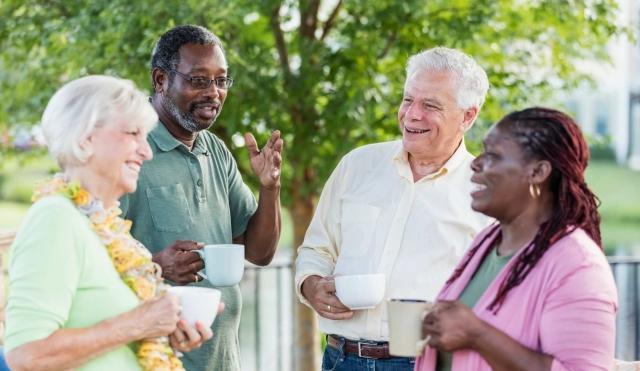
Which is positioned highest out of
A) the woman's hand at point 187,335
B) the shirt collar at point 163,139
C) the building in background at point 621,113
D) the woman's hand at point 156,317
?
the building in background at point 621,113

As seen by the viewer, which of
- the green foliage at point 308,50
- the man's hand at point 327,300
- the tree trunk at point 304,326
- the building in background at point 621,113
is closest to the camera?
the man's hand at point 327,300

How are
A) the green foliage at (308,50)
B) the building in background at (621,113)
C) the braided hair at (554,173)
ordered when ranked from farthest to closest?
the building in background at (621,113) → the green foliage at (308,50) → the braided hair at (554,173)

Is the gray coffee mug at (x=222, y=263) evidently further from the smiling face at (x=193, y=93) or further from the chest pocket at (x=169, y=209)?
Answer: the smiling face at (x=193, y=93)

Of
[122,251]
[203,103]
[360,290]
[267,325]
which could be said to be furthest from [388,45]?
[267,325]

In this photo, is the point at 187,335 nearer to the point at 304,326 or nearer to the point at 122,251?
the point at 122,251

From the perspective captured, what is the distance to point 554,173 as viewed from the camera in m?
1.84

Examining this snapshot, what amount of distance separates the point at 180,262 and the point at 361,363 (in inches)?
24.1

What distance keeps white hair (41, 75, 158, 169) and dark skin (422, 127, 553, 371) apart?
709 millimetres

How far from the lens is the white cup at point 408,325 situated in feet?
6.14

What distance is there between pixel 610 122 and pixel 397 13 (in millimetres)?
25370

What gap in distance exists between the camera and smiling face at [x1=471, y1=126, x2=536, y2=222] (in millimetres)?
1836

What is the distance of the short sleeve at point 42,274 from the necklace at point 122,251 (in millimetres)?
49

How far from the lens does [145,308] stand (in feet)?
6.16

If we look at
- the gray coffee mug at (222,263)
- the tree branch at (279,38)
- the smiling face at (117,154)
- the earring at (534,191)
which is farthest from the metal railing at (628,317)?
the smiling face at (117,154)
